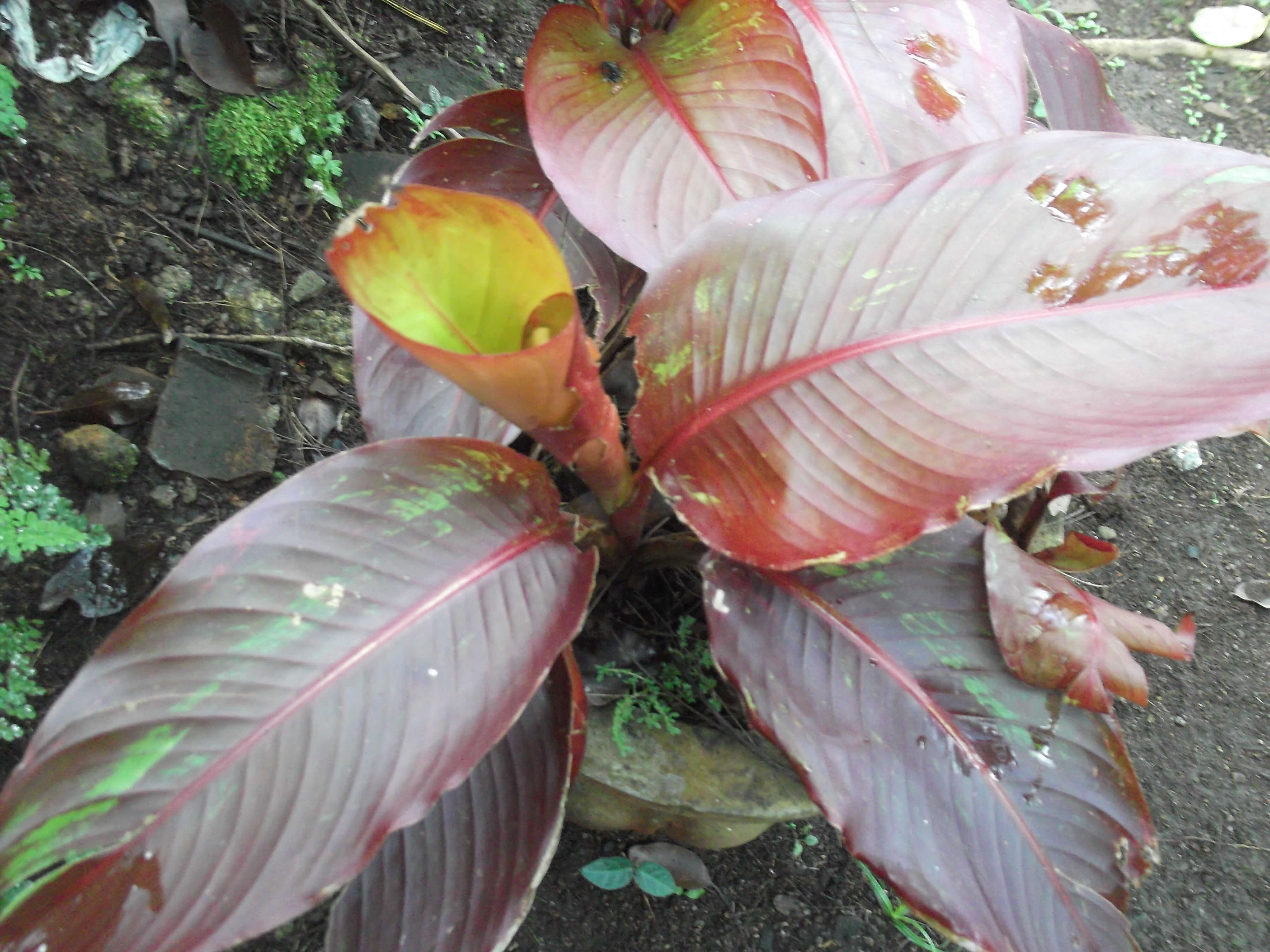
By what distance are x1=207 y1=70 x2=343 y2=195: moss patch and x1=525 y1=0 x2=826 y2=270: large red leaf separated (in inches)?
23.1

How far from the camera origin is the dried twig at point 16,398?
109 centimetres

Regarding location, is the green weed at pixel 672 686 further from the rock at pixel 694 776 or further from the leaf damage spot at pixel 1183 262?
the leaf damage spot at pixel 1183 262

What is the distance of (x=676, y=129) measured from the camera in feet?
2.90

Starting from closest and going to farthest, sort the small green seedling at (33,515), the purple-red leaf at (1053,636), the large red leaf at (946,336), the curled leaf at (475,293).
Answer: the curled leaf at (475,293) < the large red leaf at (946,336) < the purple-red leaf at (1053,636) < the small green seedling at (33,515)

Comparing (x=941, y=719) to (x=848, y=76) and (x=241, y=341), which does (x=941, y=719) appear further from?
(x=241, y=341)

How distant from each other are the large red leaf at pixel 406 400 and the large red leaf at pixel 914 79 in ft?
1.64

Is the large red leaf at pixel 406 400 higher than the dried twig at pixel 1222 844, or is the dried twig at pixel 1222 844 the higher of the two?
the large red leaf at pixel 406 400

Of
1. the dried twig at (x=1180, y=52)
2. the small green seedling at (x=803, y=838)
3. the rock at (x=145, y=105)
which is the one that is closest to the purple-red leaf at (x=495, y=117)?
the rock at (x=145, y=105)

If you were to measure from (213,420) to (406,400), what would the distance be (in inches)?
19.8

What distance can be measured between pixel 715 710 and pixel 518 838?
281mm

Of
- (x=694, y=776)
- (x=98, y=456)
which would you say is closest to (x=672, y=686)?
(x=694, y=776)

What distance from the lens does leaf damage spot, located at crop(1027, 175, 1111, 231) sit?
663 mm

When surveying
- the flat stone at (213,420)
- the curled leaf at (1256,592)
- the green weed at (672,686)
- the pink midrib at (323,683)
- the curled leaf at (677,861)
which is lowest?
the curled leaf at (1256,592)

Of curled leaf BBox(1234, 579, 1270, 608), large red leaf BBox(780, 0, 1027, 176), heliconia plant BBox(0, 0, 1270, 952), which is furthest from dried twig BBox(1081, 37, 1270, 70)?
heliconia plant BBox(0, 0, 1270, 952)
